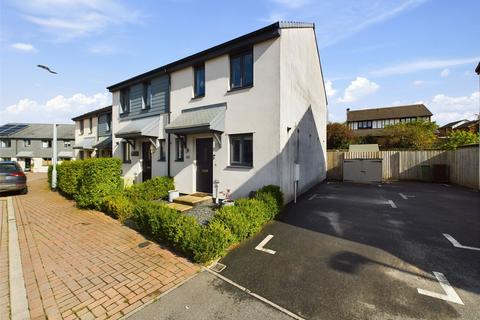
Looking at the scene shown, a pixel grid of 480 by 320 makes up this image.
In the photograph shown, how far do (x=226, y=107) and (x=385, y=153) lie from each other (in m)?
15.7

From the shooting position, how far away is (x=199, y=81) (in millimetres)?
10430

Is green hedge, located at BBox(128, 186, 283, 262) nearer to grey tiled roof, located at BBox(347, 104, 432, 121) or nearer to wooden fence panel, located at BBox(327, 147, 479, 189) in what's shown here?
wooden fence panel, located at BBox(327, 147, 479, 189)

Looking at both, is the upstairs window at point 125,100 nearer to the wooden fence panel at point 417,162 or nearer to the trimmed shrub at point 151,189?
the trimmed shrub at point 151,189

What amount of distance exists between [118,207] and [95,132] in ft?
51.6

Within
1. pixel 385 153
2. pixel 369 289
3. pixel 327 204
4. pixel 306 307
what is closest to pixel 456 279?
pixel 369 289

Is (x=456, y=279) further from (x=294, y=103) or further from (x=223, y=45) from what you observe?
(x=223, y=45)

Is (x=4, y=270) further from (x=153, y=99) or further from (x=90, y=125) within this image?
(x=90, y=125)

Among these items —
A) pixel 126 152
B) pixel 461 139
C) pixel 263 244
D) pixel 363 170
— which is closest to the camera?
pixel 263 244

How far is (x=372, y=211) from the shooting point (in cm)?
801

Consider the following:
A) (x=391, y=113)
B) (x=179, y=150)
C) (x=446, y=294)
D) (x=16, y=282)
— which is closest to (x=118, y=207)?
(x=16, y=282)

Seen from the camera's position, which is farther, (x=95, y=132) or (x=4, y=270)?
(x=95, y=132)

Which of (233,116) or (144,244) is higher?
(233,116)

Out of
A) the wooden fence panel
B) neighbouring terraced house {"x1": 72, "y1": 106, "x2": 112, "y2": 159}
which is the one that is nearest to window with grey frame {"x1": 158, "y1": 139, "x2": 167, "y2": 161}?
neighbouring terraced house {"x1": 72, "y1": 106, "x2": 112, "y2": 159}

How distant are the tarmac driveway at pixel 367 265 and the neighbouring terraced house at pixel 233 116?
2628 mm
